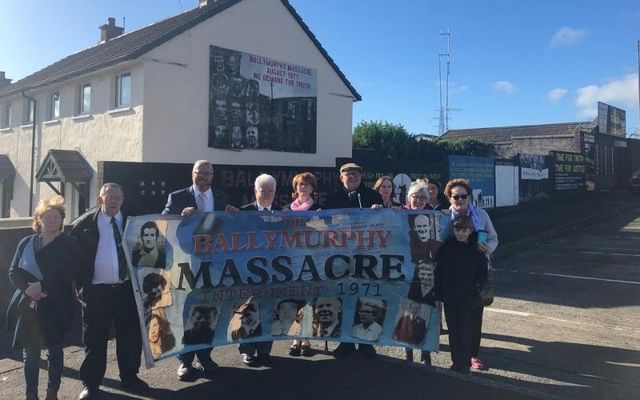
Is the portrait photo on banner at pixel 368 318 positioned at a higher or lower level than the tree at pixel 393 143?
lower

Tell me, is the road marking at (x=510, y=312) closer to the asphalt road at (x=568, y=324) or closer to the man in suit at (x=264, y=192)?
the asphalt road at (x=568, y=324)

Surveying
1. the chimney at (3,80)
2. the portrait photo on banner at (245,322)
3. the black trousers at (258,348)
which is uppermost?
the chimney at (3,80)

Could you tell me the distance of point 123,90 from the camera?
1688cm

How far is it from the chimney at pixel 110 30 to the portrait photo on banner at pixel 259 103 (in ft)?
37.8

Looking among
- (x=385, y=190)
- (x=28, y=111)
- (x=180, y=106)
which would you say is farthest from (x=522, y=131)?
(x=385, y=190)

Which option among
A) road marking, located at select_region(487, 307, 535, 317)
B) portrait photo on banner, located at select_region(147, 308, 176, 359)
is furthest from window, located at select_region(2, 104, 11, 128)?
road marking, located at select_region(487, 307, 535, 317)

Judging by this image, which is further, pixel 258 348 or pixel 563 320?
A: pixel 563 320

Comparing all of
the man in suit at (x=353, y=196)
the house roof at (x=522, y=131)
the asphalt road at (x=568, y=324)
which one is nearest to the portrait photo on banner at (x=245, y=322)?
the man in suit at (x=353, y=196)

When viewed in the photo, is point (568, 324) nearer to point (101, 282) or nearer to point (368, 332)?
point (368, 332)

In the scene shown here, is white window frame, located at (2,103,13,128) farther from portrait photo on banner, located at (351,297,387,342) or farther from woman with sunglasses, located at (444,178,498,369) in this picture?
woman with sunglasses, located at (444,178,498,369)

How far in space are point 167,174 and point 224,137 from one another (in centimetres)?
913

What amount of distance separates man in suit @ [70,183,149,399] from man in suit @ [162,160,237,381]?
0.58 meters

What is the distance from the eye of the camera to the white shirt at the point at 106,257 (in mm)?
4402

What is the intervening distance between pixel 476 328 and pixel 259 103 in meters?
14.1
